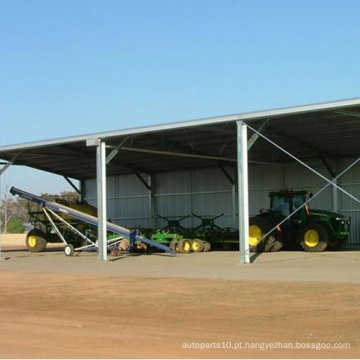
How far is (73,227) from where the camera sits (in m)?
29.2

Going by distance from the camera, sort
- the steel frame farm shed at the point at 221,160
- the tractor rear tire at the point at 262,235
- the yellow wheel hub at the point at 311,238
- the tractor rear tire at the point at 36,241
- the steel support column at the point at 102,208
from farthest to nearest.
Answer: the tractor rear tire at the point at 36,241
the tractor rear tire at the point at 262,235
the yellow wheel hub at the point at 311,238
the steel support column at the point at 102,208
the steel frame farm shed at the point at 221,160

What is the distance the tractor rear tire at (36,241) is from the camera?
31.1m

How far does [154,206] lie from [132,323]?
27620 millimetres

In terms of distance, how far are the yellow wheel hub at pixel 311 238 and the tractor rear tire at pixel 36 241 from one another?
1344 centimetres

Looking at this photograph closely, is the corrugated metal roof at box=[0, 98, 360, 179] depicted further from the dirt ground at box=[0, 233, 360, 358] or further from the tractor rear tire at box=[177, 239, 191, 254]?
the dirt ground at box=[0, 233, 360, 358]

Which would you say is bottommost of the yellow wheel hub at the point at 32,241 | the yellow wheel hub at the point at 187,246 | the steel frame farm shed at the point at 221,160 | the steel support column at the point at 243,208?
the yellow wheel hub at the point at 187,246

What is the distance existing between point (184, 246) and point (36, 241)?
8288mm

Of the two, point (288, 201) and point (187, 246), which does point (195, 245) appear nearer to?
point (187, 246)

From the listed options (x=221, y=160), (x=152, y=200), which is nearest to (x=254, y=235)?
(x=221, y=160)

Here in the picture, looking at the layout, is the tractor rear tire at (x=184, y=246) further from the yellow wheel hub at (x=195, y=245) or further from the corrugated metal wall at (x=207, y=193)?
the corrugated metal wall at (x=207, y=193)

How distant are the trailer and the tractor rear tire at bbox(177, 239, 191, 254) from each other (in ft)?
3.91

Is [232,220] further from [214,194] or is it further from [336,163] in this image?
[336,163]

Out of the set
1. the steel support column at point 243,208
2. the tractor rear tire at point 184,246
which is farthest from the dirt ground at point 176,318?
the tractor rear tire at point 184,246

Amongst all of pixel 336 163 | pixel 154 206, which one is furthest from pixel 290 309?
pixel 154 206
